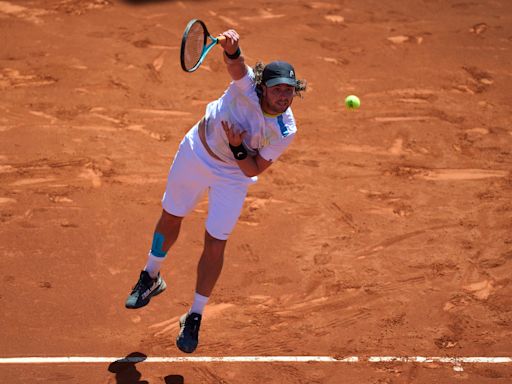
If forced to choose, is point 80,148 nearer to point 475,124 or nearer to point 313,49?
point 313,49

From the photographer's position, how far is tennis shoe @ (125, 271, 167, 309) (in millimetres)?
6832

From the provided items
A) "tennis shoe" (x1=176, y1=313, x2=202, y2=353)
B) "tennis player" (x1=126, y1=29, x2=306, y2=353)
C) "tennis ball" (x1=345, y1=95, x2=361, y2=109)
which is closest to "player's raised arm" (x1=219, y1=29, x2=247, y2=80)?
"tennis player" (x1=126, y1=29, x2=306, y2=353)

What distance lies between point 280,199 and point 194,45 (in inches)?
111

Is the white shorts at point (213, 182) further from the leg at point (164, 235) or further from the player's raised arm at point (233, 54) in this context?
the player's raised arm at point (233, 54)

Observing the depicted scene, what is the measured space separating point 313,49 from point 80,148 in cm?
396

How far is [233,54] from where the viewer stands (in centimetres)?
607

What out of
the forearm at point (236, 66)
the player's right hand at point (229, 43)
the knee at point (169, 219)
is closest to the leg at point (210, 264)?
the knee at point (169, 219)

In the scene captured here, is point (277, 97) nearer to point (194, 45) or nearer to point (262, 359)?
point (194, 45)

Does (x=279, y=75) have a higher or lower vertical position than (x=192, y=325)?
higher

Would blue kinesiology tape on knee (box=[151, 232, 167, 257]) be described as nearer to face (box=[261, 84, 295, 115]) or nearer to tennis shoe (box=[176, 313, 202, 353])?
tennis shoe (box=[176, 313, 202, 353])

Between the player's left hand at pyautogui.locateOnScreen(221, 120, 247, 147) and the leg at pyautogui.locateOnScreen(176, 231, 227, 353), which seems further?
the leg at pyautogui.locateOnScreen(176, 231, 227, 353)

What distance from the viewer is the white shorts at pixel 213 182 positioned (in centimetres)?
647

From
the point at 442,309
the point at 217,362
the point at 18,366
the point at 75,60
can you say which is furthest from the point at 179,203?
the point at 75,60

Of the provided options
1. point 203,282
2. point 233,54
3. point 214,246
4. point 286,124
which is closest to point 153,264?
point 203,282
